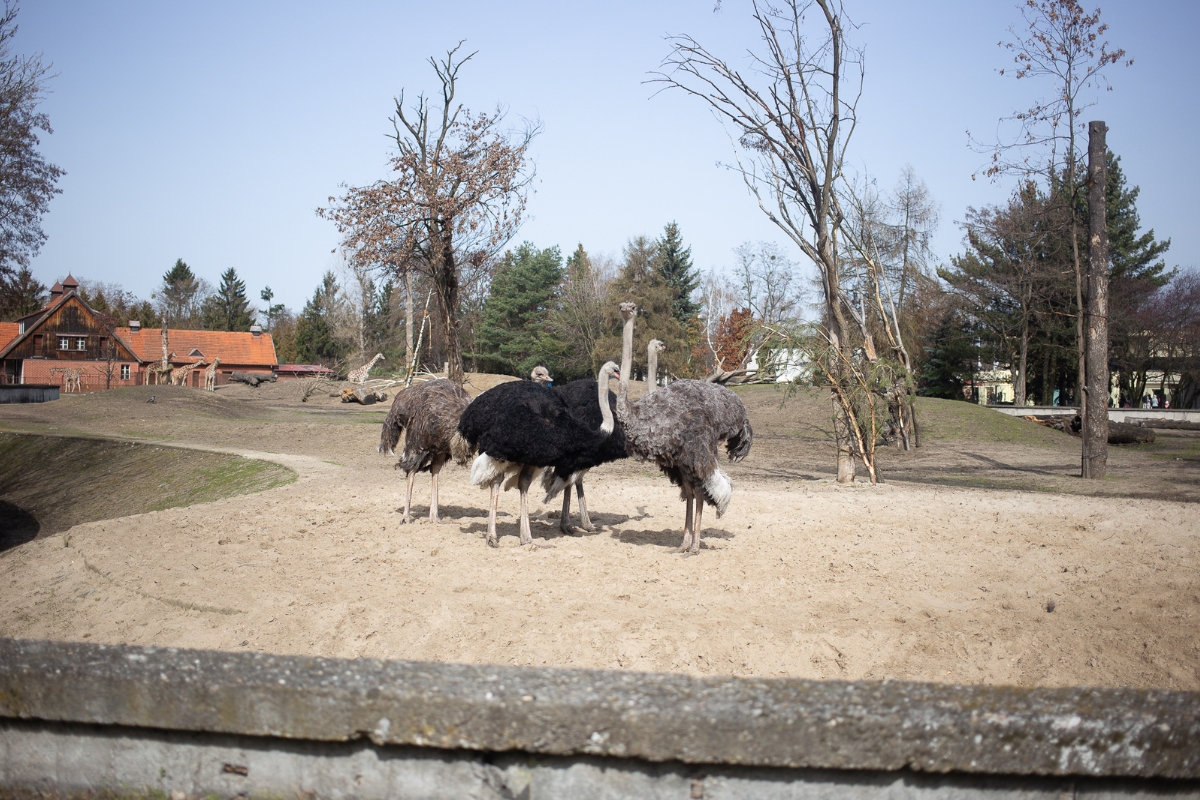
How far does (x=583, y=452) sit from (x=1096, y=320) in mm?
12174

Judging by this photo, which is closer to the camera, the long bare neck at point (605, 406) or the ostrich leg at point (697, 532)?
the long bare neck at point (605, 406)

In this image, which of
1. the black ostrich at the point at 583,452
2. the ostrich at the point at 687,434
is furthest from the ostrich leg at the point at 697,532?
the black ostrich at the point at 583,452

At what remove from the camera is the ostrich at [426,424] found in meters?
9.80

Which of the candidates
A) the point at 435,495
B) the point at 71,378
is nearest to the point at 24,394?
the point at 71,378

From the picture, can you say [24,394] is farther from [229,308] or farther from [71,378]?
[229,308]

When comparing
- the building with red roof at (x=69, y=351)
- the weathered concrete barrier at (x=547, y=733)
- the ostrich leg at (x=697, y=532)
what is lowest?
the ostrich leg at (x=697, y=532)

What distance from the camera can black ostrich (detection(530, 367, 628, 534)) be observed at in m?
8.46

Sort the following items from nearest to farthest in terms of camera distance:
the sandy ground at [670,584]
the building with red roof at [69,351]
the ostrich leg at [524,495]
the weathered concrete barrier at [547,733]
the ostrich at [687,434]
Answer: the weathered concrete barrier at [547,733], the sandy ground at [670,584], the ostrich at [687,434], the ostrich leg at [524,495], the building with red roof at [69,351]

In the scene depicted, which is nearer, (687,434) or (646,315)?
(687,434)

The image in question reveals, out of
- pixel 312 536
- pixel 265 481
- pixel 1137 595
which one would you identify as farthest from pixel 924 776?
pixel 265 481

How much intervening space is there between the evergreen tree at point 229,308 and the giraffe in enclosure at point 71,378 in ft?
120

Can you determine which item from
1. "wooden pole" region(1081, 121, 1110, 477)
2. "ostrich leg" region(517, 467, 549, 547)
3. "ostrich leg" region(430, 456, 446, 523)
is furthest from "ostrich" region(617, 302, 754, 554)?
"wooden pole" region(1081, 121, 1110, 477)

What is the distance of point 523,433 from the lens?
8.28m

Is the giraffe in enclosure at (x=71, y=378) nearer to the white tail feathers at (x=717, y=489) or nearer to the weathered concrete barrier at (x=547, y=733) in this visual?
the white tail feathers at (x=717, y=489)
